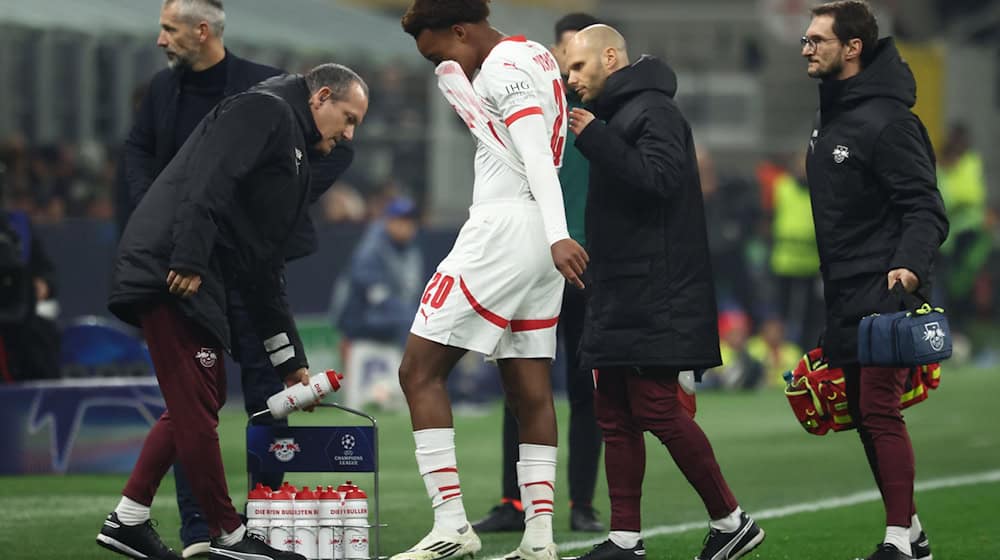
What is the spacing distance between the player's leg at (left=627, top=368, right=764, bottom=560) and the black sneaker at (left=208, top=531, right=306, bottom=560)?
1424 mm

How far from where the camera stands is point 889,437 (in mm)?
7906

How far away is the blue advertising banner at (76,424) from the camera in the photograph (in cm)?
1161

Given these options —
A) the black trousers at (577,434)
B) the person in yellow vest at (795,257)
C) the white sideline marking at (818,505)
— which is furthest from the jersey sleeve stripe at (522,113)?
the person in yellow vest at (795,257)

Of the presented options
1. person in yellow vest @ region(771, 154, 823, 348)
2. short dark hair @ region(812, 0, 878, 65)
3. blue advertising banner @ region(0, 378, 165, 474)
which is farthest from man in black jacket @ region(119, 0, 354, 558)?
person in yellow vest @ region(771, 154, 823, 348)

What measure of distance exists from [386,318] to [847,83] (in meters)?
9.20

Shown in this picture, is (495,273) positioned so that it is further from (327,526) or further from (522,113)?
(327,526)

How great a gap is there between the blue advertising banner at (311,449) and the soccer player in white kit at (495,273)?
22 centimetres

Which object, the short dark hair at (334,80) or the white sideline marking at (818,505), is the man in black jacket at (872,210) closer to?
the white sideline marking at (818,505)

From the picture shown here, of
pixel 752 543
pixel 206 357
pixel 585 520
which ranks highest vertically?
pixel 206 357

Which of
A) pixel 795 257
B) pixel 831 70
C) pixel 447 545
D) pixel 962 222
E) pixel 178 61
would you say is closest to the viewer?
pixel 447 545

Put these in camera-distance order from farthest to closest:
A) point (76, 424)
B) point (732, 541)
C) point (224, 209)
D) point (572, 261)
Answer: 1. point (76, 424)
2. point (732, 541)
3. point (224, 209)
4. point (572, 261)

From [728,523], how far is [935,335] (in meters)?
1.06

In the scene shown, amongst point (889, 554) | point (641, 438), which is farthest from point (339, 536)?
point (889, 554)

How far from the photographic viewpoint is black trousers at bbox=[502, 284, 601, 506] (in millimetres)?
9344
